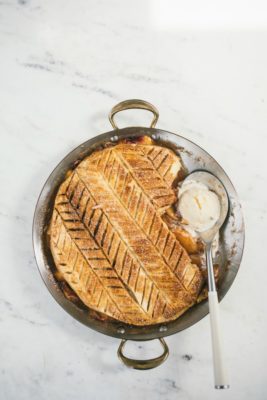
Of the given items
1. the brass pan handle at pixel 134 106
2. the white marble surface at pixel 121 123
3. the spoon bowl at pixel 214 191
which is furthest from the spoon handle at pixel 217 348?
the brass pan handle at pixel 134 106

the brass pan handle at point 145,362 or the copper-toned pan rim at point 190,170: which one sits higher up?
the copper-toned pan rim at point 190,170

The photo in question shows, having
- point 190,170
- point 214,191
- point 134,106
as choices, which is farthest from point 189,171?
point 134,106

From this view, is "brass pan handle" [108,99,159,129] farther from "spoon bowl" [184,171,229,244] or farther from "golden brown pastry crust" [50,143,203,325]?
"spoon bowl" [184,171,229,244]

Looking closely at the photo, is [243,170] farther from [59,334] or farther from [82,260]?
[59,334]

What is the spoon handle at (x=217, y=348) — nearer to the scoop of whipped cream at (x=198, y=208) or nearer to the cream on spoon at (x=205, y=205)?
the cream on spoon at (x=205, y=205)

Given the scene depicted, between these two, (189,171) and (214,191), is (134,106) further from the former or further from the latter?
(214,191)

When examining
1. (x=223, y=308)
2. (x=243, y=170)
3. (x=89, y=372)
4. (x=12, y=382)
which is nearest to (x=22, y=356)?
(x=12, y=382)
